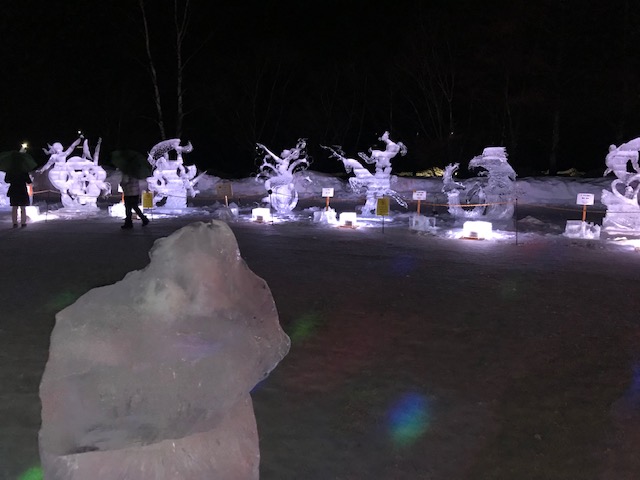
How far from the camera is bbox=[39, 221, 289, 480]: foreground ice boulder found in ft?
7.30

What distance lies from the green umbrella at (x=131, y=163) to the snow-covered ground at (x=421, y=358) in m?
3.15

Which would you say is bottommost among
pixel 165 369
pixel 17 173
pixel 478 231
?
pixel 478 231

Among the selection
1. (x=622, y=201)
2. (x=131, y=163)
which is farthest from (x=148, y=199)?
(x=622, y=201)

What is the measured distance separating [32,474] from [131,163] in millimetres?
11659

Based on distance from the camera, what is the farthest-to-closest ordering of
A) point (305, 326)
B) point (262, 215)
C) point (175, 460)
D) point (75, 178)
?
point (75, 178), point (262, 215), point (305, 326), point (175, 460)

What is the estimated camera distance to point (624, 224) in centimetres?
1362

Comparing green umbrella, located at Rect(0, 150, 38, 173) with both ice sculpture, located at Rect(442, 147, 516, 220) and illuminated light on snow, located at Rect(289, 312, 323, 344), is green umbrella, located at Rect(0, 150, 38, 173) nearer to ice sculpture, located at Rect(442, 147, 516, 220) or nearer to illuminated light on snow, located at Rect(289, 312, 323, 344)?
illuminated light on snow, located at Rect(289, 312, 323, 344)

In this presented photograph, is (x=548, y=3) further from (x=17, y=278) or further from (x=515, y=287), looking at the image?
(x=17, y=278)

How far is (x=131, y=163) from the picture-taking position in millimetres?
14172

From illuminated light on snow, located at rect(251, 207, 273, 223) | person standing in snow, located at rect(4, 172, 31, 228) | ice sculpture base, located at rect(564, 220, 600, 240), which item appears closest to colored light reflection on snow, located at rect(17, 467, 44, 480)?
person standing in snow, located at rect(4, 172, 31, 228)

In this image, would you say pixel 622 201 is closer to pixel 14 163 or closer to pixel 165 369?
pixel 165 369

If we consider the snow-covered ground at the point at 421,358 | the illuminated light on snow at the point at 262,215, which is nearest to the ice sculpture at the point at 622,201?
the snow-covered ground at the point at 421,358

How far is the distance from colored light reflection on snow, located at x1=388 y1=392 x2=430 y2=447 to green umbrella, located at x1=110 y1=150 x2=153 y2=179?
11.1m

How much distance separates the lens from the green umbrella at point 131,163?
14.0m
